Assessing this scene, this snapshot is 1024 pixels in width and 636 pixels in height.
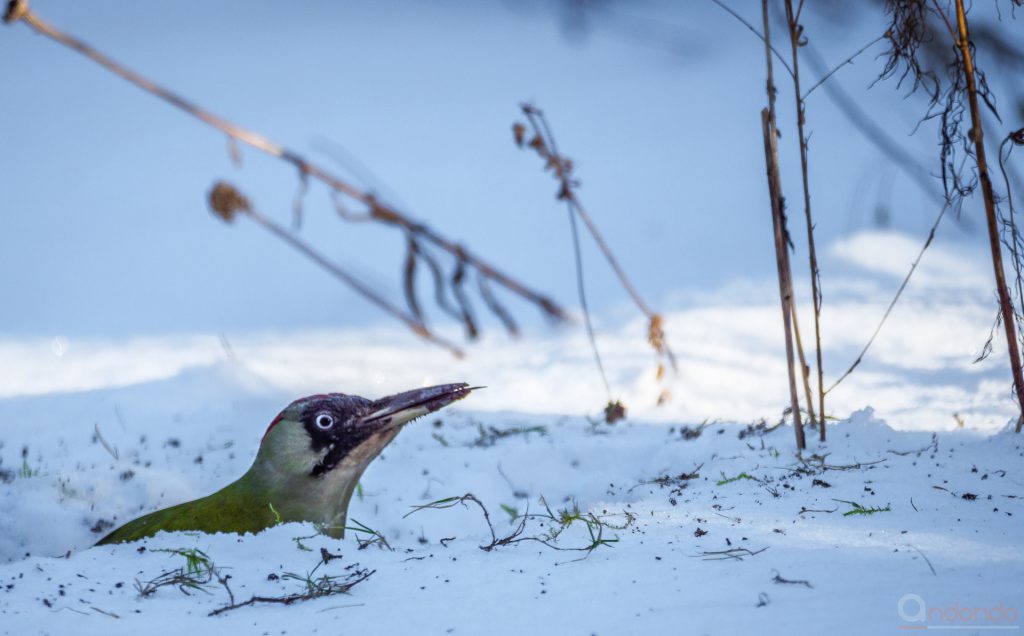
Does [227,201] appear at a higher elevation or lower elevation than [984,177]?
higher

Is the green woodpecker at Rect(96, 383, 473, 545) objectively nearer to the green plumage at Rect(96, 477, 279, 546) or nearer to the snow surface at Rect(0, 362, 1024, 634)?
the green plumage at Rect(96, 477, 279, 546)

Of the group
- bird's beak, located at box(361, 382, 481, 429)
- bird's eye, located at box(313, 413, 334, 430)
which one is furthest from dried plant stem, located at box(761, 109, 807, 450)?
bird's eye, located at box(313, 413, 334, 430)

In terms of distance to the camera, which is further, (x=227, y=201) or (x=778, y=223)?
(x=227, y=201)

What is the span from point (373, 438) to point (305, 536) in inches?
19.6

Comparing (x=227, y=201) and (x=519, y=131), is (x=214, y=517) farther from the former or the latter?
(x=519, y=131)

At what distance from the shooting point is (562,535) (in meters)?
2.58

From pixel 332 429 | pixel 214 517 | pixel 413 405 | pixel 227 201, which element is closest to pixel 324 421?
pixel 332 429

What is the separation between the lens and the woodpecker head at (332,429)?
9.95ft

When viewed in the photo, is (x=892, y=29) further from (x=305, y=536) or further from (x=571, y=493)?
(x=305, y=536)

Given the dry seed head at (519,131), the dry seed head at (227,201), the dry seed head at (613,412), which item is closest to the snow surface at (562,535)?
the dry seed head at (613,412)

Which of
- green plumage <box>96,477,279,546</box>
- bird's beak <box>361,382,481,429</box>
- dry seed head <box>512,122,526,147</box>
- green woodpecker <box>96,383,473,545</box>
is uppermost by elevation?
dry seed head <box>512,122,526,147</box>

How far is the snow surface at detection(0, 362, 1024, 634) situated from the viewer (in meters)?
2.01

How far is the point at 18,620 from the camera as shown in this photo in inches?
82.2

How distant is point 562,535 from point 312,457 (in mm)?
878
